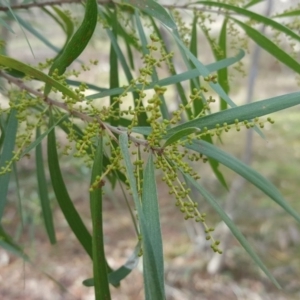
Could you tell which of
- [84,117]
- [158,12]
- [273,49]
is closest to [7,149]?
[84,117]

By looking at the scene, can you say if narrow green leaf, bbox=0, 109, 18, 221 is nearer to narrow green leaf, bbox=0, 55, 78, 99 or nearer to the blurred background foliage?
narrow green leaf, bbox=0, 55, 78, 99

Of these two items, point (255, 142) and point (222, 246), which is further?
point (255, 142)

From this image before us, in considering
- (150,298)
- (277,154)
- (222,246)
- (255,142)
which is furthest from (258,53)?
(255,142)

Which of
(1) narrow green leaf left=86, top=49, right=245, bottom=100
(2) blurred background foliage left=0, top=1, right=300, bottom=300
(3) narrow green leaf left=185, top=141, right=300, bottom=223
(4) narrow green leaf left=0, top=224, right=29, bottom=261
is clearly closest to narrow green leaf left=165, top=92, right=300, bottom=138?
(3) narrow green leaf left=185, top=141, right=300, bottom=223

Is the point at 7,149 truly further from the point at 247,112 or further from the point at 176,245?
the point at 176,245

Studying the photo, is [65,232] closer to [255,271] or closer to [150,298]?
[255,271]

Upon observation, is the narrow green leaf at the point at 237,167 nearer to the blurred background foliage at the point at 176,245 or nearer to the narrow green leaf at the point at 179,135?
the narrow green leaf at the point at 179,135
